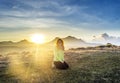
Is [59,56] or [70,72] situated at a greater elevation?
[59,56]

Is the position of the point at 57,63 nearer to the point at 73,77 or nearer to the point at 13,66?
the point at 73,77

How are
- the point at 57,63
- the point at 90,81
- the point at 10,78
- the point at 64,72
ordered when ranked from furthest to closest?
1. the point at 57,63
2. the point at 64,72
3. the point at 10,78
4. the point at 90,81

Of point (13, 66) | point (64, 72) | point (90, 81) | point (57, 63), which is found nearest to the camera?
point (90, 81)

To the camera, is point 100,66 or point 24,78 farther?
point 100,66

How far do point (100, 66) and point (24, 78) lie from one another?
886 centimetres

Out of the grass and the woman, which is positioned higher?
the woman

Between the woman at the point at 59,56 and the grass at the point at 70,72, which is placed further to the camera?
the woman at the point at 59,56

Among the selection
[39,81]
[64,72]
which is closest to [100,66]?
[64,72]

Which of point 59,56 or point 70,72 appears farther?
point 59,56

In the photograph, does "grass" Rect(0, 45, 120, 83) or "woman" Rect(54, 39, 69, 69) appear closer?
"grass" Rect(0, 45, 120, 83)

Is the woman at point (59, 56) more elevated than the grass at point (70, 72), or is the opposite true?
the woman at point (59, 56)

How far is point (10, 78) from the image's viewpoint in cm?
2134

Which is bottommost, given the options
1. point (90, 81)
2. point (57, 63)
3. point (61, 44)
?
point (90, 81)

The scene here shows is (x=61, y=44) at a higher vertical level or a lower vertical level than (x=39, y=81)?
higher
